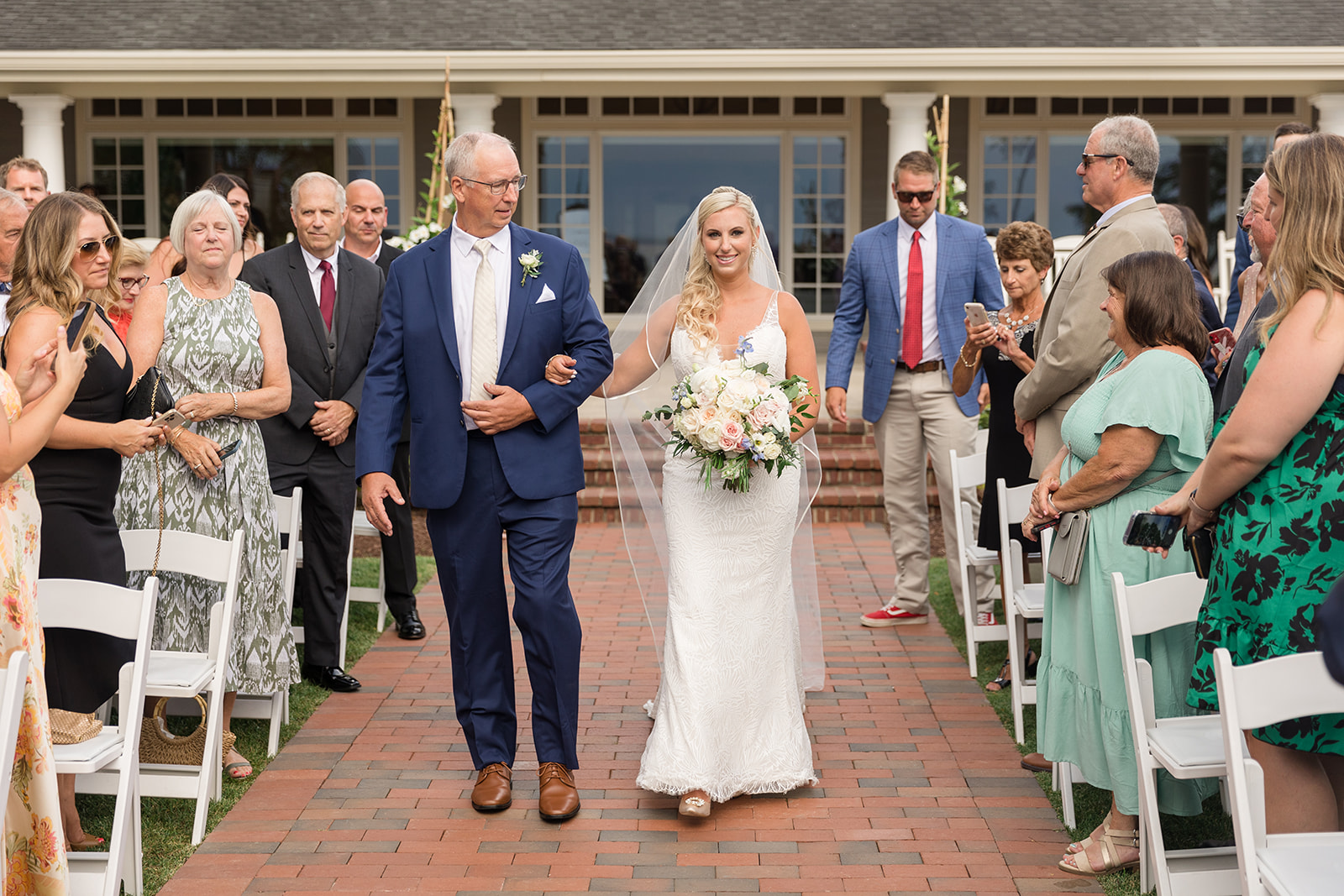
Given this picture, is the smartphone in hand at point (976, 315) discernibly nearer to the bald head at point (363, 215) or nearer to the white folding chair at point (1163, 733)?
the white folding chair at point (1163, 733)

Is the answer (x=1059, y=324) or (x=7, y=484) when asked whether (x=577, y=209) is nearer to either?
(x=1059, y=324)

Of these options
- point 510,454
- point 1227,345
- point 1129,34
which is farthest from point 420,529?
point 1129,34

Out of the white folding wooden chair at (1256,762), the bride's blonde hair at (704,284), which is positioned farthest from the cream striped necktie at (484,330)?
the white folding wooden chair at (1256,762)

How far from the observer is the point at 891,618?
7145 millimetres

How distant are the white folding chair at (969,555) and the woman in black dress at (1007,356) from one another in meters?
0.08

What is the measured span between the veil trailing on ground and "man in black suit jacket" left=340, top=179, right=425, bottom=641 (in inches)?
76.1

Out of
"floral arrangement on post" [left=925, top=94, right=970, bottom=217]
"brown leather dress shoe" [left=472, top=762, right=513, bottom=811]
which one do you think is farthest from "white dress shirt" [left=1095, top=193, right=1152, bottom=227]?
"floral arrangement on post" [left=925, top=94, right=970, bottom=217]

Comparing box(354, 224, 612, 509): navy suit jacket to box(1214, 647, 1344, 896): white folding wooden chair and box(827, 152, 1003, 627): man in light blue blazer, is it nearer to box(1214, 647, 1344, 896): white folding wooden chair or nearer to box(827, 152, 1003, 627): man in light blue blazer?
box(1214, 647, 1344, 896): white folding wooden chair

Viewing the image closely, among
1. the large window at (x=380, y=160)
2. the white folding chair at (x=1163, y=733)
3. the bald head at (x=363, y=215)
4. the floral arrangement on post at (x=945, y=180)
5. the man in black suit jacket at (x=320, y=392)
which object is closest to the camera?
the white folding chair at (x=1163, y=733)

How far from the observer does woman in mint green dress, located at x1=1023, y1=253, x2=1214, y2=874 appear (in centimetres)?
397

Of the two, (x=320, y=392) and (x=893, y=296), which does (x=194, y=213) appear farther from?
(x=893, y=296)

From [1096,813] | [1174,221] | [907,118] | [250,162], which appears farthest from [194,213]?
[250,162]

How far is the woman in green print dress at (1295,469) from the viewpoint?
3176mm

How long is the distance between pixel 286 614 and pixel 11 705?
2.69 meters
